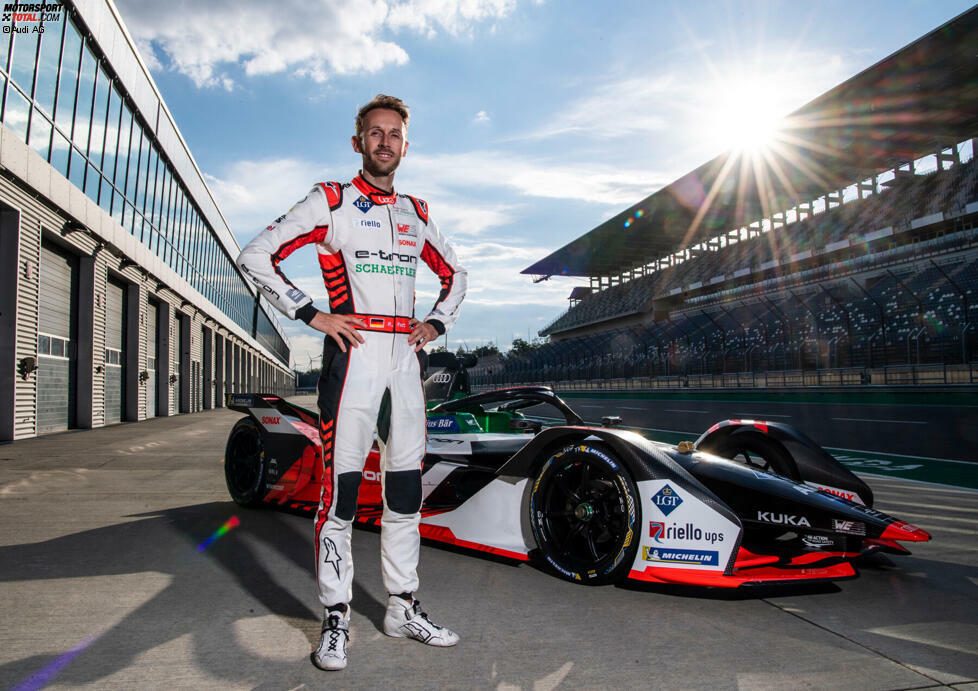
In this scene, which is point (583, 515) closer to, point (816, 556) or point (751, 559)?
point (751, 559)

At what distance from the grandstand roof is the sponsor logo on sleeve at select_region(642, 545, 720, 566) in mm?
29333

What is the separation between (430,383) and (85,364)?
11051 mm

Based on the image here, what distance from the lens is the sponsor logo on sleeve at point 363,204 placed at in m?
2.67

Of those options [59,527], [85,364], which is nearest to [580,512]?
[59,527]

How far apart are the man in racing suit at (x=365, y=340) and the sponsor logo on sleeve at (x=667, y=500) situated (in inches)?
40.0

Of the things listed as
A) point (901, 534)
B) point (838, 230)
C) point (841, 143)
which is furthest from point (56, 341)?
point (838, 230)

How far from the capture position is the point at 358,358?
8.27ft

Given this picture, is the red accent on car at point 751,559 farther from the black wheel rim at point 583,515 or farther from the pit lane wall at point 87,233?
the pit lane wall at point 87,233

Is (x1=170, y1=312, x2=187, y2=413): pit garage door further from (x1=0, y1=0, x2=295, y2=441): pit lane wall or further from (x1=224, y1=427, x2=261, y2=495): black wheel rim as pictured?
(x1=224, y1=427, x2=261, y2=495): black wheel rim

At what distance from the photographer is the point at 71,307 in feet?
48.8

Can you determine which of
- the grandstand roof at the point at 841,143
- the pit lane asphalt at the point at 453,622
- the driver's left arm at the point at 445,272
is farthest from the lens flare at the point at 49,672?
the grandstand roof at the point at 841,143

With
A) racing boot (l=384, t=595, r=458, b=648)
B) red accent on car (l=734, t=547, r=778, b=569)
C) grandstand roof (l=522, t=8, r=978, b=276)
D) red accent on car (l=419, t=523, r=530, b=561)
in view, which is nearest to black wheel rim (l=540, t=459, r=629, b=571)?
red accent on car (l=419, t=523, r=530, b=561)

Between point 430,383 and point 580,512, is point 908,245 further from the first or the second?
point 580,512

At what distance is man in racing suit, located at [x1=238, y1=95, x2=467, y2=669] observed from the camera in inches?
98.9
